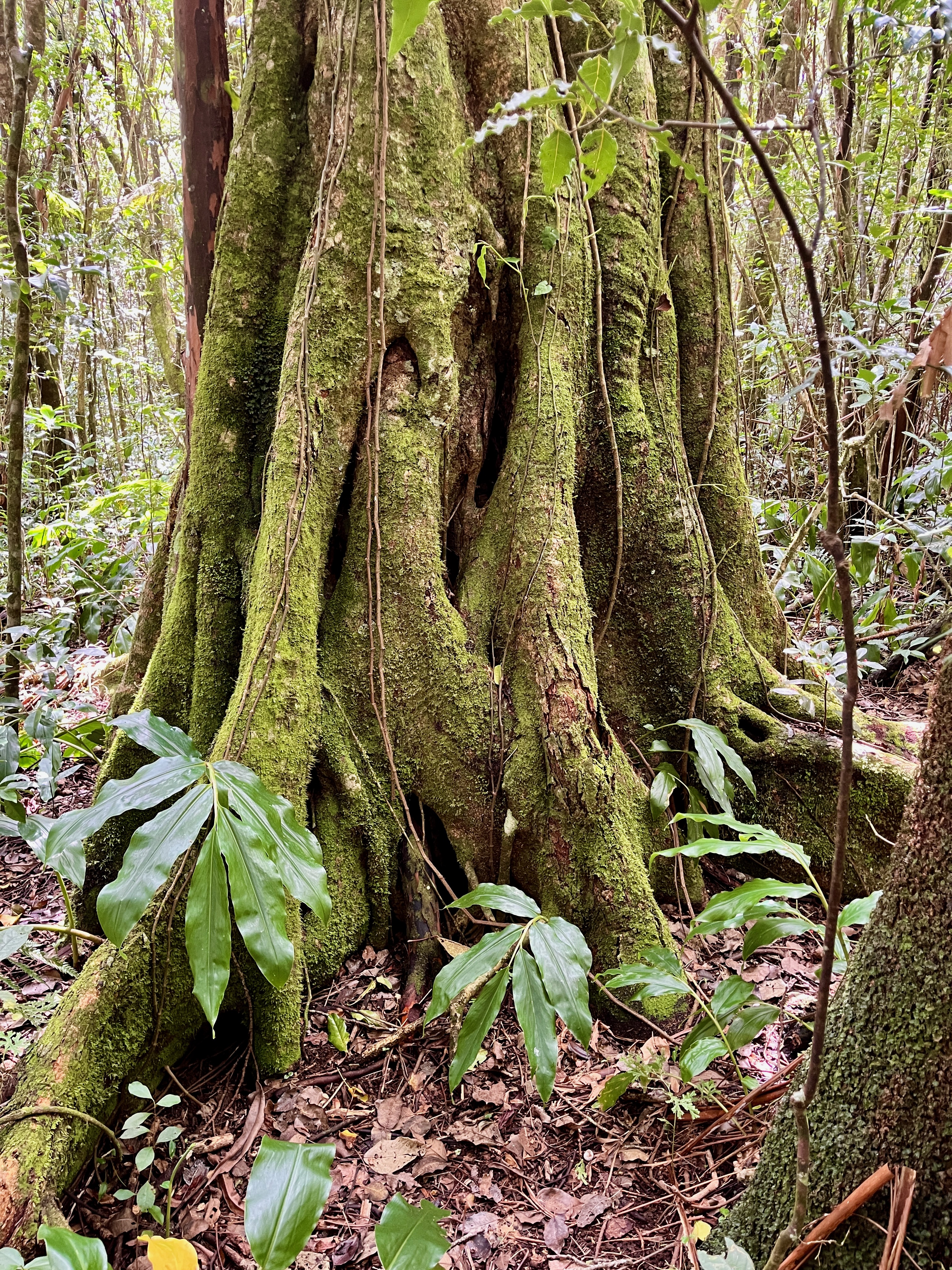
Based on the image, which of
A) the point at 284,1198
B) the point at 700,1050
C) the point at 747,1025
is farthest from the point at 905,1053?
the point at 284,1198

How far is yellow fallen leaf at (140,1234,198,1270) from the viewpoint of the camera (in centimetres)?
111

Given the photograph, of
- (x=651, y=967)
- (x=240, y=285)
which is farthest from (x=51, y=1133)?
(x=240, y=285)

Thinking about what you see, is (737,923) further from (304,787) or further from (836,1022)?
(304,787)

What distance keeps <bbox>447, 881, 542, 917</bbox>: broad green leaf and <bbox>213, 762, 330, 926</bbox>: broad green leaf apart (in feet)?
0.96

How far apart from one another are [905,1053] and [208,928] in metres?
1.04

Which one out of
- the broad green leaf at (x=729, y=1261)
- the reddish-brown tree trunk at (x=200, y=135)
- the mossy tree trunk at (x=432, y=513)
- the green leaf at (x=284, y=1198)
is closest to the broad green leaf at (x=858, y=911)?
the broad green leaf at (x=729, y=1261)

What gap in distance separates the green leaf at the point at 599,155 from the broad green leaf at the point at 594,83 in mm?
45

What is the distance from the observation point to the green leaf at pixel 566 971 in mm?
1312

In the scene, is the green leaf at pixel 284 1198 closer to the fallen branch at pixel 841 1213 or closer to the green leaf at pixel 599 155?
the fallen branch at pixel 841 1213

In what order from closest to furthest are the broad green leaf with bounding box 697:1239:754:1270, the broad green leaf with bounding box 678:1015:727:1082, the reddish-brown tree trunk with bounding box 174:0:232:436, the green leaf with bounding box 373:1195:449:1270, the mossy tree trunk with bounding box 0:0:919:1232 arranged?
the broad green leaf with bounding box 697:1239:754:1270 → the green leaf with bounding box 373:1195:449:1270 → the broad green leaf with bounding box 678:1015:727:1082 → the mossy tree trunk with bounding box 0:0:919:1232 → the reddish-brown tree trunk with bounding box 174:0:232:436

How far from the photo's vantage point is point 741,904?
55.5 inches

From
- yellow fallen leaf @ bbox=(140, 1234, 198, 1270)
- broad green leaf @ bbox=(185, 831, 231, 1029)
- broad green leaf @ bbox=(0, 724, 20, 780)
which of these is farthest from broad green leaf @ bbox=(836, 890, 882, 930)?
broad green leaf @ bbox=(0, 724, 20, 780)

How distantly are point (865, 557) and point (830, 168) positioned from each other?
3198mm

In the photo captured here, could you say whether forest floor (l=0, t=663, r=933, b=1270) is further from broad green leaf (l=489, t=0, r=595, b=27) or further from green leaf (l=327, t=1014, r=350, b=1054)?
broad green leaf (l=489, t=0, r=595, b=27)
